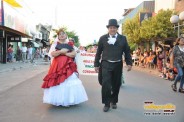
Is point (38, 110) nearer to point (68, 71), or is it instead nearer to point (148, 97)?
point (68, 71)

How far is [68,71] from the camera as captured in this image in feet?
23.5

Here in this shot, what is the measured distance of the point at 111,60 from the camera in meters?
6.79

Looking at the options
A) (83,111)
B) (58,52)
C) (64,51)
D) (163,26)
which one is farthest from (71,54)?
(163,26)

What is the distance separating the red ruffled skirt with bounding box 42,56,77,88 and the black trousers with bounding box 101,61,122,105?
80cm

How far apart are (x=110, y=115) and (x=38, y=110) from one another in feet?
5.17

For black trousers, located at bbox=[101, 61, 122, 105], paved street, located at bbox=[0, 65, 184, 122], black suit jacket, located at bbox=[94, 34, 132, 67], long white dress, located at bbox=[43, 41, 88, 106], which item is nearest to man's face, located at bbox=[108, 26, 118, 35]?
black suit jacket, located at bbox=[94, 34, 132, 67]

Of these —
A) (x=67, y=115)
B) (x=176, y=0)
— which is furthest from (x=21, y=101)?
(x=176, y=0)

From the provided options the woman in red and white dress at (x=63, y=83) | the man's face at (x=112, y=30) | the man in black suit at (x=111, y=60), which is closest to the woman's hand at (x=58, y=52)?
the woman in red and white dress at (x=63, y=83)

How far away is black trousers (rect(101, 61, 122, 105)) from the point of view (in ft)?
22.2

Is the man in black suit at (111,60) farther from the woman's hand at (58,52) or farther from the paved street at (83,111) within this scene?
the woman's hand at (58,52)

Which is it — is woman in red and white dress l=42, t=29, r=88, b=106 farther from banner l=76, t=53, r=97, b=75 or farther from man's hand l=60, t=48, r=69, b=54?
banner l=76, t=53, r=97, b=75

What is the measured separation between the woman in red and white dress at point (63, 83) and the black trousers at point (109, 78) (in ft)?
2.13

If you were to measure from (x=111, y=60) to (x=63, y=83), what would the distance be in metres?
1.17

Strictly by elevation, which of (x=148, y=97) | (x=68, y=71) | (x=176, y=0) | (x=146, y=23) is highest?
(x=176, y=0)
